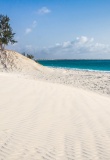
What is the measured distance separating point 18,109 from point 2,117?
144 cm

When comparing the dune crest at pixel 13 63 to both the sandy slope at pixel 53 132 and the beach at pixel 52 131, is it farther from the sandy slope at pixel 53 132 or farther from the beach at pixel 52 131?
the sandy slope at pixel 53 132

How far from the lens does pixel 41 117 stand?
30.4ft

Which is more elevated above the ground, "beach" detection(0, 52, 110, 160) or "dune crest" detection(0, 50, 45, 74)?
"dune crest" detection(0, 50, 45, 74)

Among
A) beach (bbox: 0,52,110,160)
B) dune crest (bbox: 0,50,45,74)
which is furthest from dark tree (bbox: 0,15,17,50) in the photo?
beach (bbox: 0,52,110,160)

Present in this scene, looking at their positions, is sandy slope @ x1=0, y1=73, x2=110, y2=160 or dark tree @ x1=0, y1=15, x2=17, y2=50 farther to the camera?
dark tree @ x1=0, y1=15, x2=17, y2=50

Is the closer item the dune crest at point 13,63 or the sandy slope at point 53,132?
the sandy slope at point 53,132

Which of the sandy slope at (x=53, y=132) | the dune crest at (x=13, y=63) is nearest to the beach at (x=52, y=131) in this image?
the sandy slope at (x=53, y=132)

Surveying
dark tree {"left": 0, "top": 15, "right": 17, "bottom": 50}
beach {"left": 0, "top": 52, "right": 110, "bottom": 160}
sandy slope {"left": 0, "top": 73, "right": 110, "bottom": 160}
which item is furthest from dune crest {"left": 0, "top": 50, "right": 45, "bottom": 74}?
sandy slope {"left": 0, "top": 73, "right": 110, "bottom": 160}

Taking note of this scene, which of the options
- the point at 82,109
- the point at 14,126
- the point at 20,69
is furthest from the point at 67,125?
the point at 20,69

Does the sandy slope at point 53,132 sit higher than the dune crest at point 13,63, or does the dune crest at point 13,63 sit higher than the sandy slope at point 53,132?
the dune crest at point 13,63

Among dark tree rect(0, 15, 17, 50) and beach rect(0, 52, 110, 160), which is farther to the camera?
dark tree rect(0, 15, 17, 50)

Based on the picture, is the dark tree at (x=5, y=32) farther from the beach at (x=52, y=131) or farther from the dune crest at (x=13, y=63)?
the beach at (x=52, y=131)

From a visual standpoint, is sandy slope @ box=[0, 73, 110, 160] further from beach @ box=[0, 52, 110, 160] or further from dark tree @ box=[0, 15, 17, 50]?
dark tree @ box=[0, 15, 17, 50]

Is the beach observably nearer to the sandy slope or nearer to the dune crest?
the sandy slope
